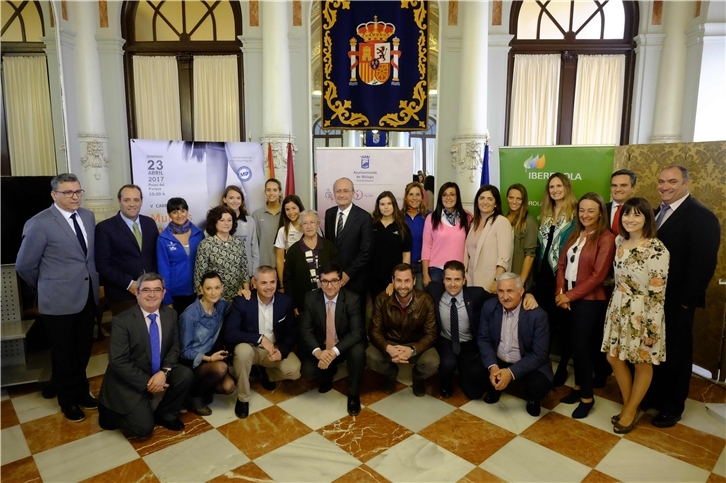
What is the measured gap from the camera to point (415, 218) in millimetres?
3877

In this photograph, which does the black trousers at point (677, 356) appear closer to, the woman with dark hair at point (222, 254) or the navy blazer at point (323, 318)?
the navy blazer at point (323, 318)

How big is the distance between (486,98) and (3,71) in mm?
5406

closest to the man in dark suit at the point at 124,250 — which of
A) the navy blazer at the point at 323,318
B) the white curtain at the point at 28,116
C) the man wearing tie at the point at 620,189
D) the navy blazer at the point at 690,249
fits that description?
the navy blazer at the point at 323,318

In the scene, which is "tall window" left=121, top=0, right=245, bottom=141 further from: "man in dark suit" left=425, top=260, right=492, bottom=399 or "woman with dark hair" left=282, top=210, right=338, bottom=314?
"man in dark suit" left=425, top=260, right=492, bottom=399

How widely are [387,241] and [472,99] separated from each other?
3081 millimetres

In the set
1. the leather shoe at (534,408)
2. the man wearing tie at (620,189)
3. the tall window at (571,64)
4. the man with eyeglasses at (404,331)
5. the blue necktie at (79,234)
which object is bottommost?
the leather shoe at (534,408)

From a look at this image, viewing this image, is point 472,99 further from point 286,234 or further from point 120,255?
point 120,255

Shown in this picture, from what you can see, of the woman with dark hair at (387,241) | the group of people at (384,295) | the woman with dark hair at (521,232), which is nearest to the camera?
the group of people at (384,295)

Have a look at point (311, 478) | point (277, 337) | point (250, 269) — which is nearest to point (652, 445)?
point (311, 478)

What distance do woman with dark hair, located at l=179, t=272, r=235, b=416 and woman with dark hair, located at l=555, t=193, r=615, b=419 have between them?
224 cm

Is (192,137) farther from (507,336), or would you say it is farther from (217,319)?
(507,336)

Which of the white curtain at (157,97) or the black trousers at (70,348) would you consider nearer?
the black trousers at (70,348)

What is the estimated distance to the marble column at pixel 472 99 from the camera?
581cm

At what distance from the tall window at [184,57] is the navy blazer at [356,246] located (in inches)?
137
